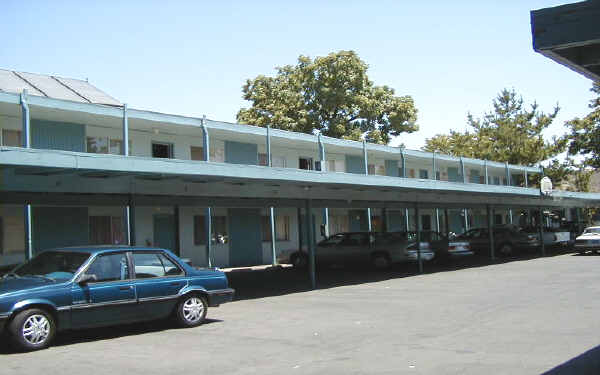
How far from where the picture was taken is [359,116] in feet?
136

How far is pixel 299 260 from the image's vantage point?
25.8 meters

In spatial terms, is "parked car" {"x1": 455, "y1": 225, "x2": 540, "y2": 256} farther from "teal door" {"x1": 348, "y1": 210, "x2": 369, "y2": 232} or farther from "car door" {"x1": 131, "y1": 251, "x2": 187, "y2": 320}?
"car door" {"x1": 131, "y1": 251, "x2": 187, "y2": 320}

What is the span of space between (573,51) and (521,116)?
46.7m

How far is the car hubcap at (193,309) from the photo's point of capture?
34.5 feet

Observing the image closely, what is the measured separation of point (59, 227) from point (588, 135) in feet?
107

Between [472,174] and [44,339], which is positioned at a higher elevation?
[472,174]

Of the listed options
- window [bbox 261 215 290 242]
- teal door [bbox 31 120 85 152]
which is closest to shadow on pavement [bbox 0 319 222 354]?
teal door [bbox 31 120 85 152]

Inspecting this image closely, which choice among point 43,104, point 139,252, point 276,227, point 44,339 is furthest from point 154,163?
point 276,227

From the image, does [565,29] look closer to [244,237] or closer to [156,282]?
[156,282]

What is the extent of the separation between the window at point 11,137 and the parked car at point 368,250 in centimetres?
1116

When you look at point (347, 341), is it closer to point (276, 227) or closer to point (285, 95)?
point (276, 227)

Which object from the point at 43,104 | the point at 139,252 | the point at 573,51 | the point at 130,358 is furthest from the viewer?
the point at 43,104

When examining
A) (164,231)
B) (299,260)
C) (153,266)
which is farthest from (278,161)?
(153,266)

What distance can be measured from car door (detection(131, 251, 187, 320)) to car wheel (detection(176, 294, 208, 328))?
17cm
